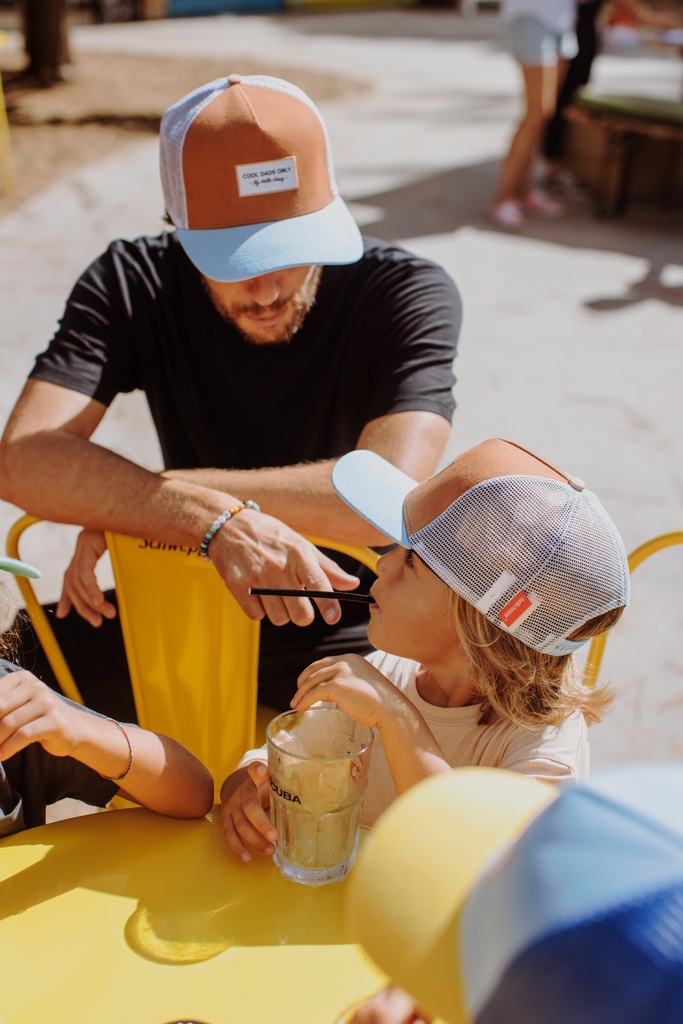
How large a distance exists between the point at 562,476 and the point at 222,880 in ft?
2.59

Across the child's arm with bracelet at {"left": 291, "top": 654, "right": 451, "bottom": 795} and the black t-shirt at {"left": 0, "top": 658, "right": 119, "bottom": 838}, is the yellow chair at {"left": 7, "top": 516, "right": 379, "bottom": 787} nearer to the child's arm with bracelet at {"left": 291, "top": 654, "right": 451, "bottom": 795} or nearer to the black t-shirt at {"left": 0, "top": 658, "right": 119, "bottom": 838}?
the black t-shirt at {"left": 0, "top": 658, "right": 119, "bottom": 838}

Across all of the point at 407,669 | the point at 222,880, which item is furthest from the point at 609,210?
the point at 222,880

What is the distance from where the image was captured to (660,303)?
6.77m

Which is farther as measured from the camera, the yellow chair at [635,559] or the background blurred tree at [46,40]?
the background blurred tree at [46,40]

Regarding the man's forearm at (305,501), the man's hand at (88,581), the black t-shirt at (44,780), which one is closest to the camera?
the black t-shirt at (44,780)

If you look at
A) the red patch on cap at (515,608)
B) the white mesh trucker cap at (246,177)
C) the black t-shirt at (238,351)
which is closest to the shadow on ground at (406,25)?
the black t-shirt at (238,351)

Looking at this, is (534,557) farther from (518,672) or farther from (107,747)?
(107,747)

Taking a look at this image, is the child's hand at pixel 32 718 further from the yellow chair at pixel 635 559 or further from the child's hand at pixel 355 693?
the yellow chair at pixel 635 559

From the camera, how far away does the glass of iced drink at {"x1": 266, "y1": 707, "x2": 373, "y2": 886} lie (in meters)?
1.48

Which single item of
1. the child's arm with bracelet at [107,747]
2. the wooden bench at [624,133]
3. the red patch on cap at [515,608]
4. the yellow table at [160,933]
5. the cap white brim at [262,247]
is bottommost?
the wooden bench at [624,133]

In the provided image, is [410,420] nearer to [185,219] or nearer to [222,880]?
[185,219]

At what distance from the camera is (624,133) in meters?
8.30

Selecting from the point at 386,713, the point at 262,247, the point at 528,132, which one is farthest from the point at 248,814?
the point at 528,132

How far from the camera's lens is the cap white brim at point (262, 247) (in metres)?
2.21
